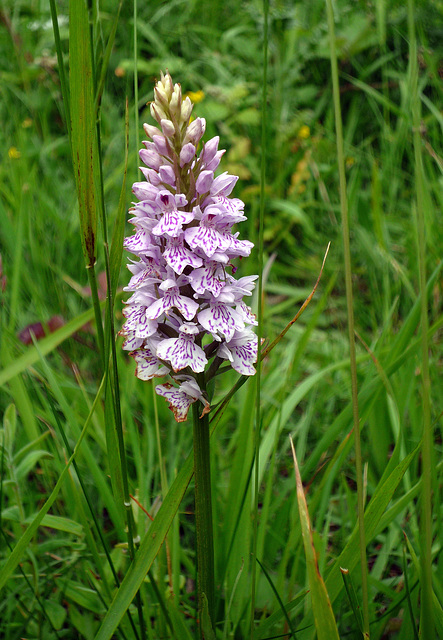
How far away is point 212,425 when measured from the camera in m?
1.04

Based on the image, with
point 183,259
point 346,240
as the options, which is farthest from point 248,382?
point 346,240

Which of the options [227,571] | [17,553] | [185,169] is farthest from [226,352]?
[227,571]

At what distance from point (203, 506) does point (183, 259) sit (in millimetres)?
454

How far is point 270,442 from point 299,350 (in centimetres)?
33

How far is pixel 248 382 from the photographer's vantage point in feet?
5.35

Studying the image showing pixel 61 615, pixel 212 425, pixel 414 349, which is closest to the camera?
pixel 212 425

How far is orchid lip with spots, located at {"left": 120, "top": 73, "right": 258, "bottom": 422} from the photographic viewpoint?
910 millimetres

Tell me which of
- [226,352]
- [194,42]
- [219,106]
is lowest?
[226,352]

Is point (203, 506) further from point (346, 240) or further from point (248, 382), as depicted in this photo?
point (248, 382)

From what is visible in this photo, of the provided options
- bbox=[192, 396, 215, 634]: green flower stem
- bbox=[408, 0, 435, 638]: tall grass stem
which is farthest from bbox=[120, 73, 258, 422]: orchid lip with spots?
bbox=[408, 0, 435, 638]: tall grass stem

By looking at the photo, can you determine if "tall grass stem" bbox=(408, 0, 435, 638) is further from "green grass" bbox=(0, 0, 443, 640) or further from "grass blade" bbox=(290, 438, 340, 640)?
"grass blade" bbox=(290, 438, 340, 640)

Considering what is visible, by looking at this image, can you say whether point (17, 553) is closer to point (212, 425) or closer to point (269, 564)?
point (212, 425)

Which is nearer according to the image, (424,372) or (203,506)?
(424,372)

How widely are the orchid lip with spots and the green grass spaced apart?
0.24 feet
